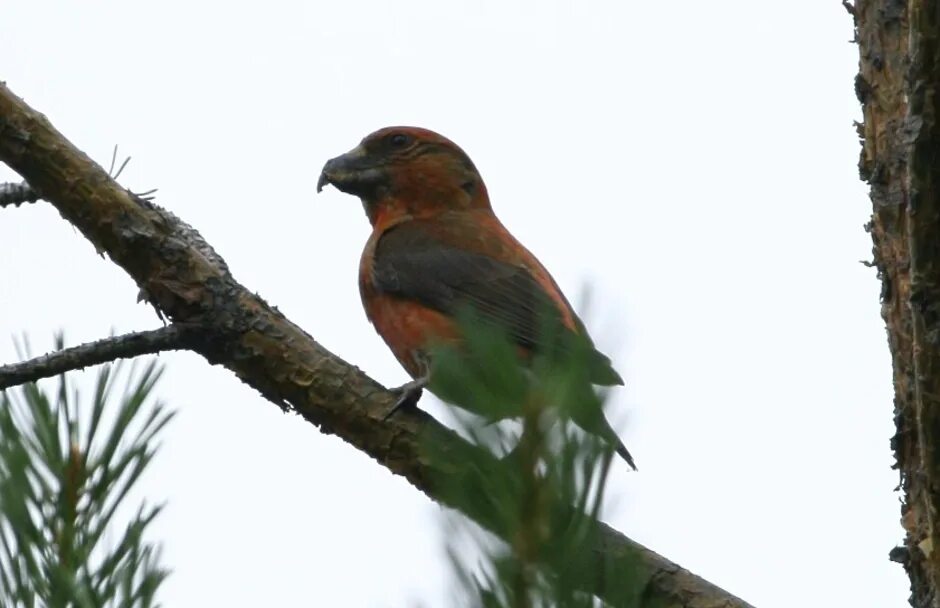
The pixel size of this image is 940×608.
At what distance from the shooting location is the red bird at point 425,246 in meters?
5.00

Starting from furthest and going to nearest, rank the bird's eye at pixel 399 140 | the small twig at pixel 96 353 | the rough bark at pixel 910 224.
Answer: the bird's eye at pixel 399 140 < the small twig at pixel 96 353 < the rough bark at pixel 910 224

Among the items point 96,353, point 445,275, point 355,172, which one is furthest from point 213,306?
point 355,172

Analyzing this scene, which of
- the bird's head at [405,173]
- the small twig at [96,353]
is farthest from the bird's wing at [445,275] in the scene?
the small twig at [96,353]

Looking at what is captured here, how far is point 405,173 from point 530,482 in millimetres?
4674

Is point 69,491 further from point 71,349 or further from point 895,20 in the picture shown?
point 895,20

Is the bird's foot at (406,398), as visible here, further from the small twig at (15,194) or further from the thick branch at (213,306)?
the small twig at (15,194)

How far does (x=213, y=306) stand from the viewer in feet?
11.3

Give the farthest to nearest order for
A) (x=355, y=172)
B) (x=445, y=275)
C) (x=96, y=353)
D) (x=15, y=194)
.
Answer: (x=355, y=172) → (x=445, y=275) → (x=15, y=194) → (x=96, y=353)

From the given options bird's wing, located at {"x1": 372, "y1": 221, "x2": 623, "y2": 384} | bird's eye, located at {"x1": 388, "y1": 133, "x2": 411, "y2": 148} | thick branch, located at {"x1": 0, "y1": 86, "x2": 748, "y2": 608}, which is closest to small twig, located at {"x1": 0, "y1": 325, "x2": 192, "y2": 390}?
thick branch, located at {"x1": 0, "y1": 86, "x2": 748, "y2": 608}

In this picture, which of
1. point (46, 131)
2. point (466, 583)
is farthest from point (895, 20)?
point (466, 583)

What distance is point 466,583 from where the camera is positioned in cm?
139

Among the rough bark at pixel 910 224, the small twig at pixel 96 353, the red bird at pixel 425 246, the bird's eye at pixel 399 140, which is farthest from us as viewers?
the bird's eye at pixel 399 140

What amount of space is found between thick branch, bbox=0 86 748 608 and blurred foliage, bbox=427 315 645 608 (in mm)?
1667

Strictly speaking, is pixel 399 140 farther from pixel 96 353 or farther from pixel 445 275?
pixel 96 353
